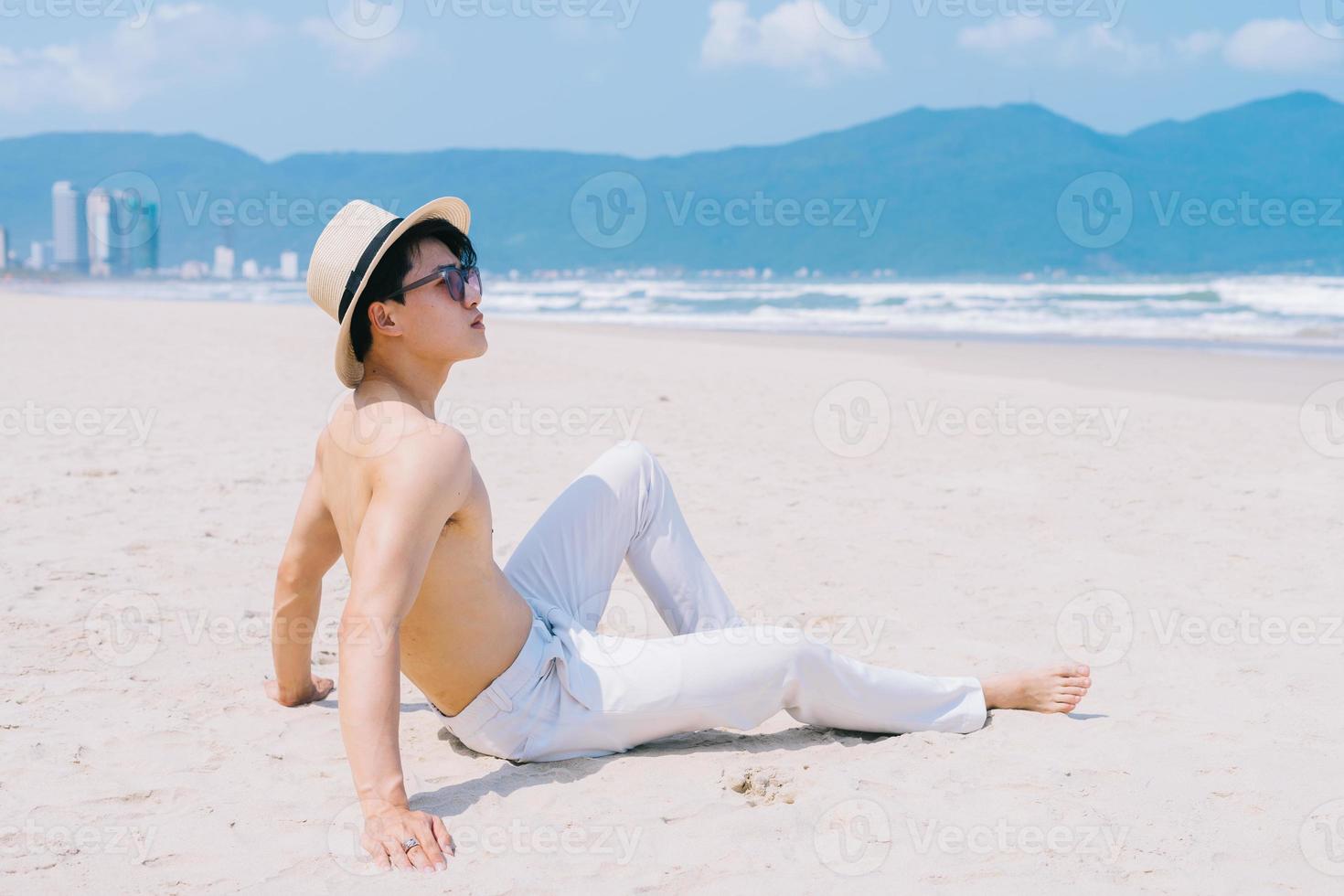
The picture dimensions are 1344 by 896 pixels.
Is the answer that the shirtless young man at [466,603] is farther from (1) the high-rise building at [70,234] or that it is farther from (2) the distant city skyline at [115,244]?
(1) the high-rise building at [70,234]

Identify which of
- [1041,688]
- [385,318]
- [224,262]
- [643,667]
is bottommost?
[1041,688]

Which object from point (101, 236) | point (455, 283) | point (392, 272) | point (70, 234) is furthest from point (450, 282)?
point (70, 234)

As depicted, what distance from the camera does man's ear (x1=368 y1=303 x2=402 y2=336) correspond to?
2.38 metres

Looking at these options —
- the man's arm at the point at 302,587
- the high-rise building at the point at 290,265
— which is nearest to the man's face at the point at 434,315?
the man's arm at the point at 302,587

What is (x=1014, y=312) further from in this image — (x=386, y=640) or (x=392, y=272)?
(x=386, y=640)

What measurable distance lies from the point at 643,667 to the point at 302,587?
0.95 meters

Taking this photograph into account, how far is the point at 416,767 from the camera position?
2764 millimetres

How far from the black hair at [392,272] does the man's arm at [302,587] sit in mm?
444

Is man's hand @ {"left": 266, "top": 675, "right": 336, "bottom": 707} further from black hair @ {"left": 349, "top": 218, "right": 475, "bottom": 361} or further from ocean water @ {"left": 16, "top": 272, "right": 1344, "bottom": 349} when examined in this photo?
ocean water @ {"left": 16, "top": 272, "right": 1344, "bottom": 349}

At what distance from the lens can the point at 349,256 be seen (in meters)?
2.35

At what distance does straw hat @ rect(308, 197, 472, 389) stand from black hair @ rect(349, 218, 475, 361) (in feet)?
0.06

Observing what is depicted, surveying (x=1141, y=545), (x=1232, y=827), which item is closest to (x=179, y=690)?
(x=1232, y=827)

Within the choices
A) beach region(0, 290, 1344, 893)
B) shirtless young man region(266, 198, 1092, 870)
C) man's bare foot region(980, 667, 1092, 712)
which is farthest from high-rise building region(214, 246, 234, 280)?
man's bare foot region(980, 667, 1092, 712)

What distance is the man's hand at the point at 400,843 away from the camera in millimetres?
2176
